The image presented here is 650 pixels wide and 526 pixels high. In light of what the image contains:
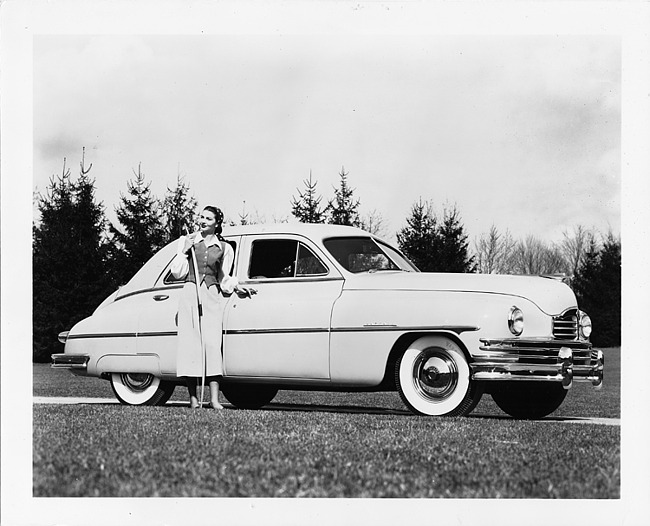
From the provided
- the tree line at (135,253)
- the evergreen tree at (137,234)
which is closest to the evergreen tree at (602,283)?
the tree line at (135,253)

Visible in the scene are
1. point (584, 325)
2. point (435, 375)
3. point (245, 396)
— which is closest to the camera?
point (435, 375)

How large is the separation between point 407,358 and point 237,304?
199 centimetres

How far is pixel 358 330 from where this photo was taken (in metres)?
9.31

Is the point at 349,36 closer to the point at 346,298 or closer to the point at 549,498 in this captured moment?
the point at 346,298

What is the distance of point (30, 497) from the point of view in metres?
6.71


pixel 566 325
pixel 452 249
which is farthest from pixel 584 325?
pixel 452 249

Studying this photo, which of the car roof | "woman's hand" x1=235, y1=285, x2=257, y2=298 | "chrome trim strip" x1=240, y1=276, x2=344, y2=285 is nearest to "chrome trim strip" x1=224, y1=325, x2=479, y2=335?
"woman's hand" x1=235, y1=285, x2=257, y2=298

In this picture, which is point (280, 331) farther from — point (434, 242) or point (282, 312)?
point (434, 242)

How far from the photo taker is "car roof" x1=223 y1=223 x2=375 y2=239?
33.5ft

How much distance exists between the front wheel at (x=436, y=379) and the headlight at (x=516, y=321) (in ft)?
1.67

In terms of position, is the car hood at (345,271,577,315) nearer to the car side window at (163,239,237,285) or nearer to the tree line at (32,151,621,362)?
the car side window at (163,239,237,285)

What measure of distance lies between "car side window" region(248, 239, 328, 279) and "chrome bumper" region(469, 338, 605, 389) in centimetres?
199

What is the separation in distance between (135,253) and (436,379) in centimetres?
1088
